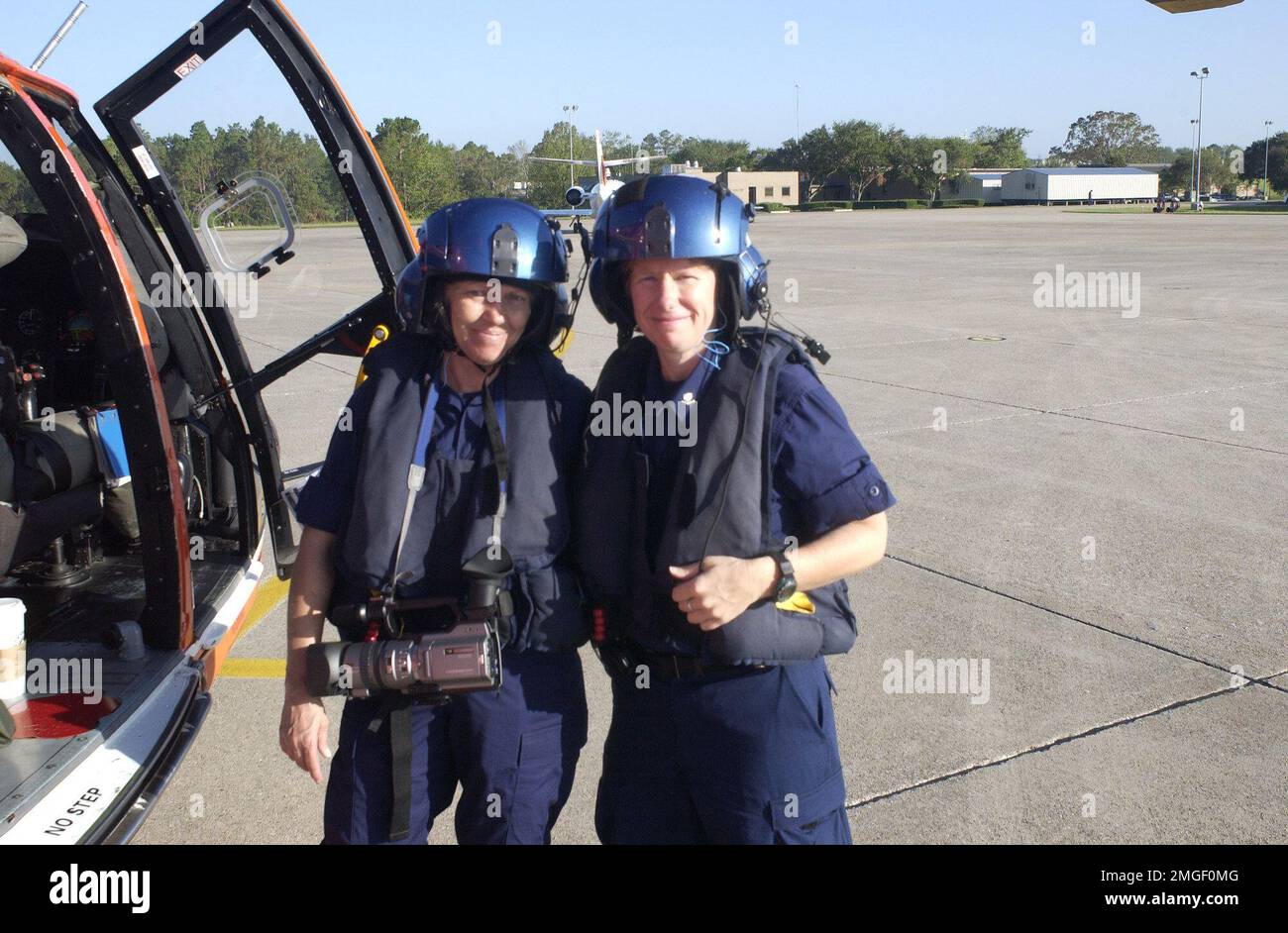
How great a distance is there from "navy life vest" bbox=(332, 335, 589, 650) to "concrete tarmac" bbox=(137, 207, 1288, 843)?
1.24 m

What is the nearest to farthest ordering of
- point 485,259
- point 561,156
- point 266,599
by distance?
point 485,259 → point 266,599 → point 561,156

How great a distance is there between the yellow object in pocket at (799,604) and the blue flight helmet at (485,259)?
73 cm

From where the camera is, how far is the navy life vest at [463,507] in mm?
2074

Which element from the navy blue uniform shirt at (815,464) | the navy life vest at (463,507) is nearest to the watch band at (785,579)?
the navy blue uniform shirt at (815,464)

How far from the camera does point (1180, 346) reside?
→ 11.2 m

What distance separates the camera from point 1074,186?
86.5 meters

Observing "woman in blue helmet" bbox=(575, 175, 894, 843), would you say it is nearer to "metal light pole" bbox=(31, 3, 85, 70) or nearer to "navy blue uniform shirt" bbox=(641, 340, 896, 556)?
"navy blue uniform shirt" bbox=(641, 340, 896, 556)

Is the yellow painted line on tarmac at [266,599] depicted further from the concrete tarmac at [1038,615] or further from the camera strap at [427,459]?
the camera strap at [427,459]

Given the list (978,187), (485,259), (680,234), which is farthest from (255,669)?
(978,187)

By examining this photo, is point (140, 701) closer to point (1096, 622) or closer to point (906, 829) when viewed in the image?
point (906, 829)

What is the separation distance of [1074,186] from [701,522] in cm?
9369

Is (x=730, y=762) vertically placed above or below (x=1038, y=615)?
above

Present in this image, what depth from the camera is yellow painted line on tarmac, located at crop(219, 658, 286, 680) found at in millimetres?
4195

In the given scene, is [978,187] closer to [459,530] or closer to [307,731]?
[459,530]
